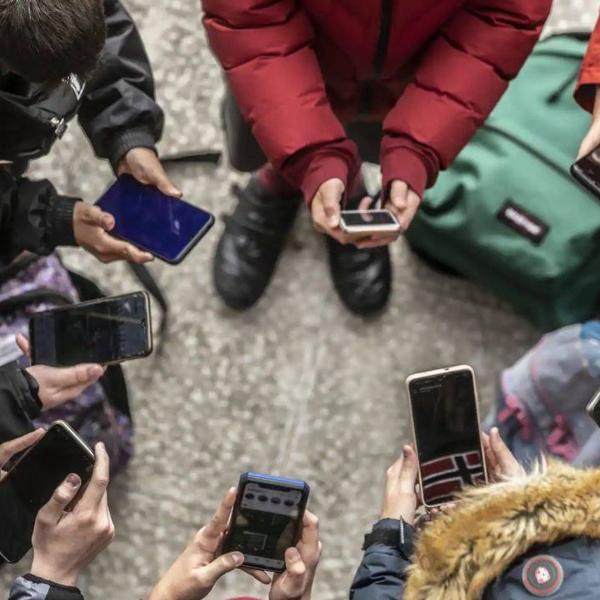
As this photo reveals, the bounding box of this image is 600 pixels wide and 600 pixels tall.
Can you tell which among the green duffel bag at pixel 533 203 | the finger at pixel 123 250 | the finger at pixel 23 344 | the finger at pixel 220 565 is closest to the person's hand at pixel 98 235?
the finger at pixel 123 250

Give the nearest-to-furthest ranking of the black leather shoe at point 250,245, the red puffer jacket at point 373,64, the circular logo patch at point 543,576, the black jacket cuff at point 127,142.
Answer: the circular logo patch at point 543,576
the red puffer jacket at point 373,64
the black jacket cuff at point 127,142
the black leather shoe at point 250,245

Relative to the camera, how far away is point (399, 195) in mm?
1454

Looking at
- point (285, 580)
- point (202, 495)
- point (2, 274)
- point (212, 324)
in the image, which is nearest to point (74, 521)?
point (285, 580)

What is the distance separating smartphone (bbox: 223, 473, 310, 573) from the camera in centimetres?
123

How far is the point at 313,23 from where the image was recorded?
1.43 metres

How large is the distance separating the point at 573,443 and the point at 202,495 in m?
0.69

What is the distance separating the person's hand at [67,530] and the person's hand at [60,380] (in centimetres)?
18

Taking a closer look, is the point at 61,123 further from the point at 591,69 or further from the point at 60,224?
the point at 591,69

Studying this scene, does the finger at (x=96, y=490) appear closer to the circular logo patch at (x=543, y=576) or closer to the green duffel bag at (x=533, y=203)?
the circular logo patch at (x=543, y=576)

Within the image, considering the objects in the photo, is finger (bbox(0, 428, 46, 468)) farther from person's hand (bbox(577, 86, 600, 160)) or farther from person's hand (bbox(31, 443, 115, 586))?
person's hand (bbox(577, 86, 600, 160))

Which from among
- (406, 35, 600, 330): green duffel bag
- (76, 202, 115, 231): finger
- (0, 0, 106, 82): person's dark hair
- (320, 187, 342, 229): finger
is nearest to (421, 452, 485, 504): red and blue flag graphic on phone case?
(320, 187, 342, 229): finger

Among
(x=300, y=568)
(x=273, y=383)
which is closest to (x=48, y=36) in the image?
(x=300, y=568)

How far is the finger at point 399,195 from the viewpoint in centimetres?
145

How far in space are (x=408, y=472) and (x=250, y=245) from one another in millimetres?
718
